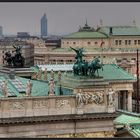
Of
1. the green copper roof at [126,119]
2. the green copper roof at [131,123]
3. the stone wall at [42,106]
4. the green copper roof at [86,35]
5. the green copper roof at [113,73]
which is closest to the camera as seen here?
the stone wall at [42,106]

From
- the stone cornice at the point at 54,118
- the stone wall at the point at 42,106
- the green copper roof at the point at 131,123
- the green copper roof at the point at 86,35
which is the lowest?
the green copper roof at the point at 131,123

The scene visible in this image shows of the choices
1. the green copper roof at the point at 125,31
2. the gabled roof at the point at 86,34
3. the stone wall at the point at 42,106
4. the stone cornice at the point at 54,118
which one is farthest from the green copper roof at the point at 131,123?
the green copper roof at the point at 125,31

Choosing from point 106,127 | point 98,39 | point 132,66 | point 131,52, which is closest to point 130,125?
point 106,127

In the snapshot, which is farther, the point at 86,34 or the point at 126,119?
the point at 86,34

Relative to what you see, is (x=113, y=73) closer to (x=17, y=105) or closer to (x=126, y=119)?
(x=126, y=119)

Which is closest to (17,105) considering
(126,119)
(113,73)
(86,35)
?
(126,119)

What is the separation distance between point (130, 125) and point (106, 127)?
6.93m

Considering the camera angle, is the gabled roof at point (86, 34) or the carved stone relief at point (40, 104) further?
the gabled roof at point (86, 34)

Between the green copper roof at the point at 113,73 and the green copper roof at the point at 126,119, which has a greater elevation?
the green copper roof at the point at 113,73

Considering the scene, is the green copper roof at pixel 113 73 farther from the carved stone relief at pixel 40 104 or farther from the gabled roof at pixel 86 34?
the gabled roof at pixel 86 34

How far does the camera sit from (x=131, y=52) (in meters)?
160

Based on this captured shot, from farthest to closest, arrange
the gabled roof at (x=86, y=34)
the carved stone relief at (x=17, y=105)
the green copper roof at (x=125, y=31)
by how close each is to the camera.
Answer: the green copper roof at (x=125, y=31) → the gabled roof at (x=86, y=34) → the carved stone relief at (x=17, y=105)

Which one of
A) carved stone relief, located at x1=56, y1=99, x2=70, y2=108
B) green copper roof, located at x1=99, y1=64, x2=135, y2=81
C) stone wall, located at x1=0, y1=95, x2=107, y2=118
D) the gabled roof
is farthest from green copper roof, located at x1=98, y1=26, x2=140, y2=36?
carved stone relief, located at x1=56, y1=99, x2=70, y2=108

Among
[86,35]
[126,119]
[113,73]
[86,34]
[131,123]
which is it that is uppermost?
[86,34]
